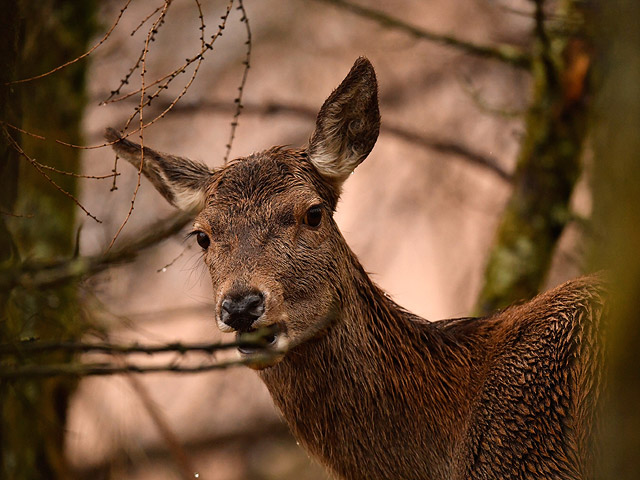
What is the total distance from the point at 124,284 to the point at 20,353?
9.14 metres

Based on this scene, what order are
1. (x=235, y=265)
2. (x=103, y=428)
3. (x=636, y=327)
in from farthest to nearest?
(x=103, y=428) < (x=235, y=265) < (x=636, y=327)

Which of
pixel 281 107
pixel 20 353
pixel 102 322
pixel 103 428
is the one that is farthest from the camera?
pixel 281 107

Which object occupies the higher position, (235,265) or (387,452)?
(235,265)

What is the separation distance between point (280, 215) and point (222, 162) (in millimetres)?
9610

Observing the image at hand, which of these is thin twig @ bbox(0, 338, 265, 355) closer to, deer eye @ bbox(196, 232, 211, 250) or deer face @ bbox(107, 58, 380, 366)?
deer face @ bbox(107, 58, 380, 366)

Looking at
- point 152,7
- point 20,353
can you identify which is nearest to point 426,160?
point 152,7

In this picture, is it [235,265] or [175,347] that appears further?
[235,265]

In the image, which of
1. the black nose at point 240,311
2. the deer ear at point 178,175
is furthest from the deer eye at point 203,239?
the black nose at point 240,311

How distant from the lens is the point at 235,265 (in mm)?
5023

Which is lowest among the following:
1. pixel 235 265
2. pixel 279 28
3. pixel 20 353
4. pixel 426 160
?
pixel 20 353

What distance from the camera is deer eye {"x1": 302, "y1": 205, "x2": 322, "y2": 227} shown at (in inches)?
212

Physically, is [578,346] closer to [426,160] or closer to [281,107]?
[281,107]

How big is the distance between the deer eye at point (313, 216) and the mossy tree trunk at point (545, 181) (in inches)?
145

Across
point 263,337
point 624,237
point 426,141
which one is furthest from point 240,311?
point 426,141
